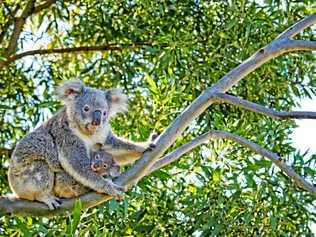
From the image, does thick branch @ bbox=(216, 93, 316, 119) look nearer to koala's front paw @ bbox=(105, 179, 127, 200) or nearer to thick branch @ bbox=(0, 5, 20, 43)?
koala's front paw @ bbox=(105, 179, 127, 200)

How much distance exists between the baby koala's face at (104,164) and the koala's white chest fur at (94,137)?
96mm

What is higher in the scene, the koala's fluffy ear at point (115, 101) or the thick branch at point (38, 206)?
the koala's fluffy ear at point (115, 101)

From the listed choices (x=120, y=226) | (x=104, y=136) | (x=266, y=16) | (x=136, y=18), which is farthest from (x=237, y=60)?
(x=104, y=136)

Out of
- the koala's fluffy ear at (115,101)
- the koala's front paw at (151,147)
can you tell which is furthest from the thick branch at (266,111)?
the koala's fluffy ear at (115,101)

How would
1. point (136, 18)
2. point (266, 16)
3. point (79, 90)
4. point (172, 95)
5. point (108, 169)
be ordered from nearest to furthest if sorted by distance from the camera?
point (108, 169), point (79, 90), point (172, 95), point (266, 16), point (136, 18)

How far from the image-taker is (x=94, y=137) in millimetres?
3789

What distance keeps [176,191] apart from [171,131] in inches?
62.7

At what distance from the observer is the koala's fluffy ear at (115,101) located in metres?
3.94

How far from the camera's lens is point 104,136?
3.80 meters

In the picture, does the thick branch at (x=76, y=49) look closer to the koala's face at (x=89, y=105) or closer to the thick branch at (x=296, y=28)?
the koala's face at (x=89, y=105)

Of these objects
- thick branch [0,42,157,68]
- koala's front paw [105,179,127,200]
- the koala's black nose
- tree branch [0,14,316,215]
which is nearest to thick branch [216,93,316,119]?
tree branch [0,14,316,215]

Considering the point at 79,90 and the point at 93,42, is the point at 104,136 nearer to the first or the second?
the point at 79,90


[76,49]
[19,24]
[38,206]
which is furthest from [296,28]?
[19,24]

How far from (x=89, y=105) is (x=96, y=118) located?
83 mm
